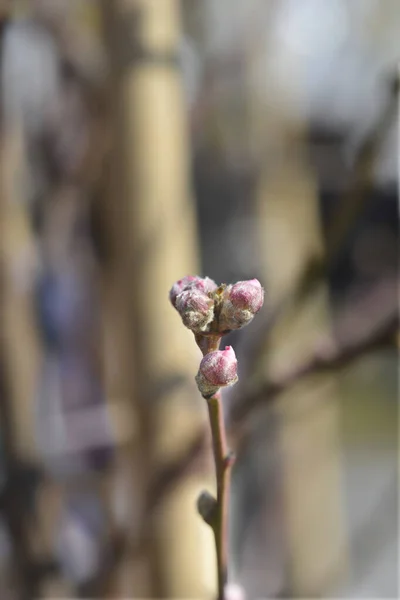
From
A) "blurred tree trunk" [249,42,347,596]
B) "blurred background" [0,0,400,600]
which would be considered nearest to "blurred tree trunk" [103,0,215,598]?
"blurred background" [0,0,400,600]

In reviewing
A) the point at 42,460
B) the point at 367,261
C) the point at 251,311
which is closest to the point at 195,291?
the point at 251,311

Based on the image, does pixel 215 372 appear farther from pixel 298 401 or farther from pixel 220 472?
pixel 298 401

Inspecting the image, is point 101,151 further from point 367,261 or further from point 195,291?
point 367,261

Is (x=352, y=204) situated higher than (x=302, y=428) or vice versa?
(x=352, y=204)

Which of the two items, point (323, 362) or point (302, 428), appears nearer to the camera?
point (323, 362)

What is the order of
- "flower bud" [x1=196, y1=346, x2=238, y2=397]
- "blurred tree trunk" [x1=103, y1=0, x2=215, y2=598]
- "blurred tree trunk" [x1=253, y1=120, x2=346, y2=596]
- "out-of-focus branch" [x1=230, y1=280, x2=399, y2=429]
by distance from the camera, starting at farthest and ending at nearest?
1. "blurred tree trunk" [x1=253, y1=120, x2=346, y2=596]
2. "blurred tree trunk" [x1=103, y1=0, x2=215, y2=598]
3. "out-of-focus branch" [x1=230, y1=280, x2=399, y2=429]
4. "flower bud" [x1=196, y1=346, x2=238, y2=397]

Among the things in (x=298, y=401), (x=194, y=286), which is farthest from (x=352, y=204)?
(x=298, y=401)

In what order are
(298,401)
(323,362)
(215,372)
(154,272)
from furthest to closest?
(298,401) → (154,272) → (323,362) → (215,372)

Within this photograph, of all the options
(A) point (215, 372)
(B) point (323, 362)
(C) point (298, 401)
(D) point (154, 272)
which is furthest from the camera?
(C) point (298, 401)

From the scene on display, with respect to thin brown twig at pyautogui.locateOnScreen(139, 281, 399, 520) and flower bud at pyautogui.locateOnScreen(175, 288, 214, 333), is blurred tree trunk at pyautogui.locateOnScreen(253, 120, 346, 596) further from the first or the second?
flower bud at pyautogui.locateOnScreen(175, 288, 214, 333)
